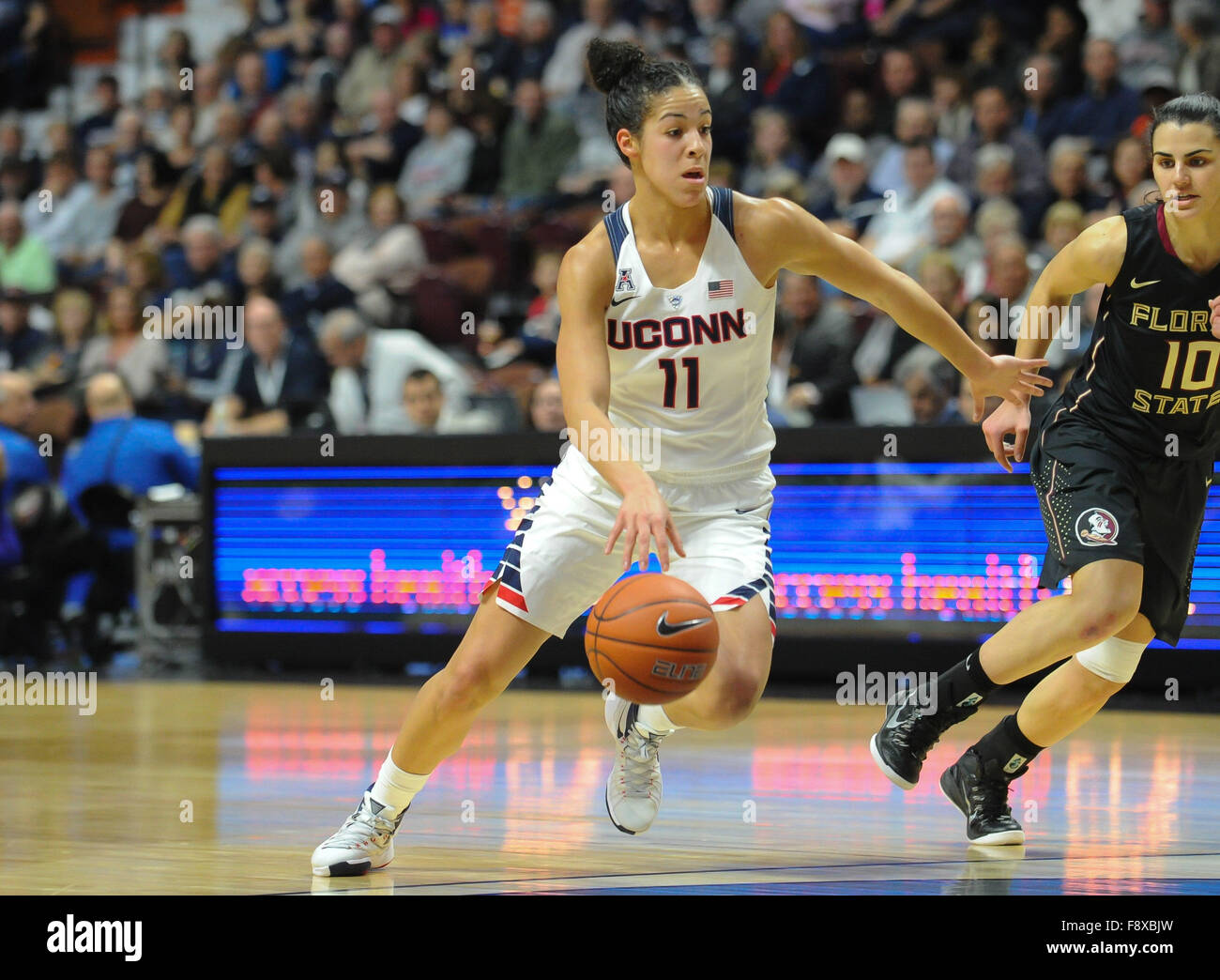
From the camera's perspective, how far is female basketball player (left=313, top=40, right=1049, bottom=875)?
4.51 metres

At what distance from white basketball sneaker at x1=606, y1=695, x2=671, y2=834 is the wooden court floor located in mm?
90

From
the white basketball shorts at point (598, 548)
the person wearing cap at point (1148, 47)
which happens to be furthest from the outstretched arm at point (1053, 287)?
the person wearing cap at point (1148, 47)

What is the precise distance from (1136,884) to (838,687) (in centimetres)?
506

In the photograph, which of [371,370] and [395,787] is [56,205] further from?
[395,787]

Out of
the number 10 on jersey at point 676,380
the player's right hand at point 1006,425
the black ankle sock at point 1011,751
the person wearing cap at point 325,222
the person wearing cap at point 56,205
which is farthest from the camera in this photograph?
the person wearing cap at point 56,205

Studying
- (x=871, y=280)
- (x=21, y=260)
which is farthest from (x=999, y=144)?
(x=21, y=260)

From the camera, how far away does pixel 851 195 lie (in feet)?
37.9

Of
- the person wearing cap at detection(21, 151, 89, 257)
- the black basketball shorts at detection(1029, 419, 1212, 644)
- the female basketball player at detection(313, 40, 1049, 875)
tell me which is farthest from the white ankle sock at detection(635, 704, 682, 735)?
the person wearing cap at detection(21, 151, 89, 257)

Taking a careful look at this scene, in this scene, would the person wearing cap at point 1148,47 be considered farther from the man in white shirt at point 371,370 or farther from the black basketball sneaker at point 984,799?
the black basketball sneaker at point 984,799

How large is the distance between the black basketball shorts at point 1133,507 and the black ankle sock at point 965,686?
32cm

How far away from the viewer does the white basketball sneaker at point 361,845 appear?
4480mm

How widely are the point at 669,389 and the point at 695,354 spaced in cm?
12

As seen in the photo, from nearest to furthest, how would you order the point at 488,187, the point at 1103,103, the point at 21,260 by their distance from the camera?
1. the point at 1103,103
2. the point at 488,187
3. the point at 21,260

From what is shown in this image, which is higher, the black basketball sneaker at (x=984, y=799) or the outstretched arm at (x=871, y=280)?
the outstretched arm at (x=871, y=280)
